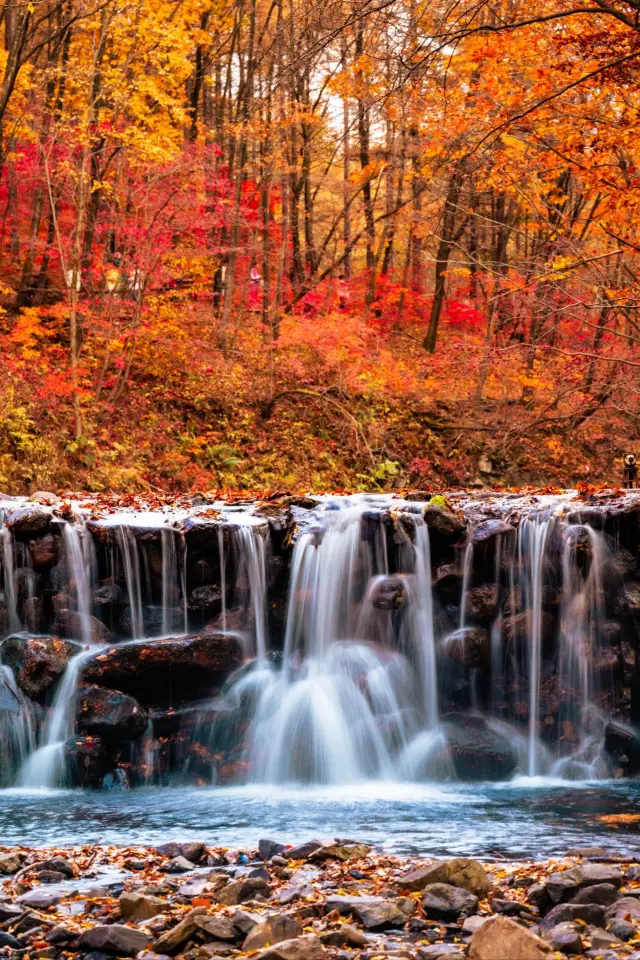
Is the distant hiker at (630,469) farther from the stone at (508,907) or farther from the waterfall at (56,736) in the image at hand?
the stone at (508,907)

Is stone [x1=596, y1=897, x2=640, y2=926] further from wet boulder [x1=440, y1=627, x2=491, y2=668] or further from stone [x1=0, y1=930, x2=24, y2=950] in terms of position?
wet boulder [x1=440, y1=627, x2=491, y2=668]

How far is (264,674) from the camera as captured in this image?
1004cm

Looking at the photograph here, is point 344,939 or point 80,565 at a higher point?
point 80,565

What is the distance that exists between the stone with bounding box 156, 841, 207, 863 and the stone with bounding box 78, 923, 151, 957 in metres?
1.72

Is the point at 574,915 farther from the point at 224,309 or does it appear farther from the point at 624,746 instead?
the point at 224,309

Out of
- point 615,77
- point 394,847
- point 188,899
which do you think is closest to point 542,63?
point 615,77

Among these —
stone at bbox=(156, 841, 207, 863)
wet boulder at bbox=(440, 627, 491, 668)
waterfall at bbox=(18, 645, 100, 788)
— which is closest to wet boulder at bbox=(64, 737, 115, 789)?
waterfall at bbox=(18, 645, 100, 788)

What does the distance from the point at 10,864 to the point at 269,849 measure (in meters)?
1.57

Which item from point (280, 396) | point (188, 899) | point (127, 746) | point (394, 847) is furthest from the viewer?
point (280, 396)

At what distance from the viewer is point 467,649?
1023cm

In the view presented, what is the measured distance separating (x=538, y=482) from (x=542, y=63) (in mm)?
12679

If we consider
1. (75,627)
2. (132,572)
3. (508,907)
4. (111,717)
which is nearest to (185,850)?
(508,907)

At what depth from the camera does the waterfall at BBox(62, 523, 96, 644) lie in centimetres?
1044

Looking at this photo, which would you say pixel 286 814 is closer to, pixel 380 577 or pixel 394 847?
pixel 394 847
